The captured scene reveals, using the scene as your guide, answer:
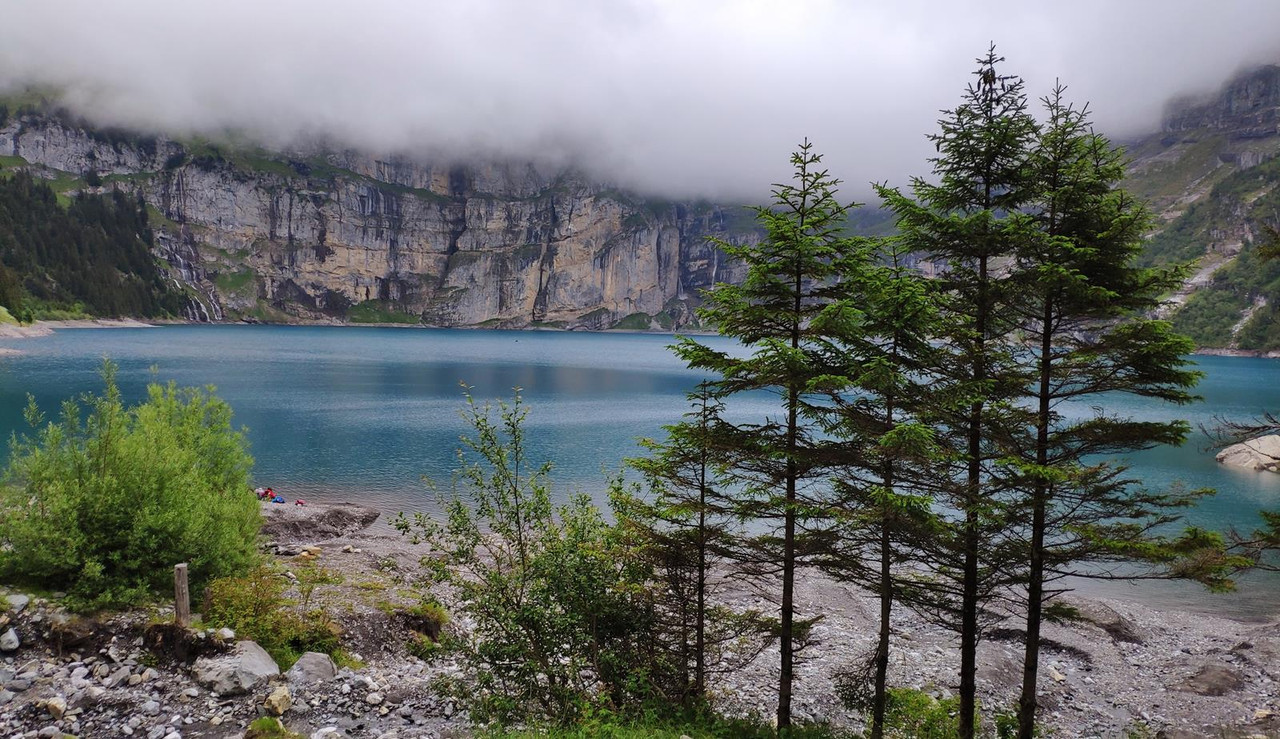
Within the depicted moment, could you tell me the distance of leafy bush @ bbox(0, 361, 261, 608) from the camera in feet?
51.5

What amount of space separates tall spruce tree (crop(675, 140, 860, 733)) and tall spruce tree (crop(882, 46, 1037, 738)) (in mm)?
2400

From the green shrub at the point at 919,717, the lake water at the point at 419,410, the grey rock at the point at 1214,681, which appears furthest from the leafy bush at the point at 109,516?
the grey rock at the point at 1214,681

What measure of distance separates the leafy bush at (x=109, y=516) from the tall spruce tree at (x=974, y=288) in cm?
1872

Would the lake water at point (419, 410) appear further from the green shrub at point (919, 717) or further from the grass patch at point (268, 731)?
the green shrub at point (919, 717)

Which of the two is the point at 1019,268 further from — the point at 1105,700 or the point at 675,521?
the point at 1105,700

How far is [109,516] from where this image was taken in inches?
643

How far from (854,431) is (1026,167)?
685cm

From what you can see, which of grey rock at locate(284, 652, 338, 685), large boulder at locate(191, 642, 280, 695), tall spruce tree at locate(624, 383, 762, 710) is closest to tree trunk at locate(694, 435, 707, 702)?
tall spruce tree at locate(624, 383, 762, 710)

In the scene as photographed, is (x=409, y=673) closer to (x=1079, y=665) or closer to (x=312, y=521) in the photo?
(x=312, y=521)

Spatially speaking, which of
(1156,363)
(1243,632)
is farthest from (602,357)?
(1156,363)

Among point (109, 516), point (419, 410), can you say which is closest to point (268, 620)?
point (109, 516)

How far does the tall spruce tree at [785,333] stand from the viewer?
11828 mm

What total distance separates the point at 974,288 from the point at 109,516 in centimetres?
2139

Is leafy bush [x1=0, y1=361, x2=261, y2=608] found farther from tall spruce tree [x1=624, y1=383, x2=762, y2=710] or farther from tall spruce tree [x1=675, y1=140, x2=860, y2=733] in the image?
tall spruce tree [x1=675, y1=140, x2=860, y2=733]
